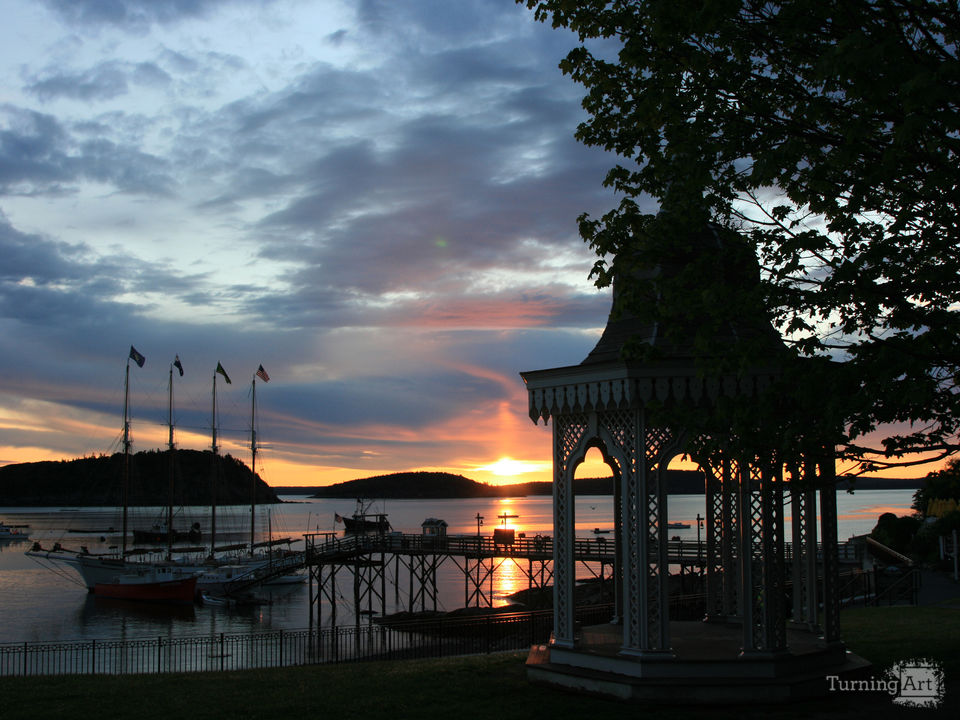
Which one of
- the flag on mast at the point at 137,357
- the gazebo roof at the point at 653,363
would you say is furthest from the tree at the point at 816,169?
the flag on mast at the point at 137,357

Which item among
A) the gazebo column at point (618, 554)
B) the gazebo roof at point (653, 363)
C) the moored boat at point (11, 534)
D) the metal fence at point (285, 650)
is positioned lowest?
the moored boat at point (11, 534)

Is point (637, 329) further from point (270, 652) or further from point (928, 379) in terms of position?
point (270, 652)

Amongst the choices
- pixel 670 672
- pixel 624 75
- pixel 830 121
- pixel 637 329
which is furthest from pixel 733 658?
pixel 624 75

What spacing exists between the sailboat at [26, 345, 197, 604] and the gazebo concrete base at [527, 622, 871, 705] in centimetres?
5599

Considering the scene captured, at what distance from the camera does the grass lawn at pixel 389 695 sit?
34.7 feet

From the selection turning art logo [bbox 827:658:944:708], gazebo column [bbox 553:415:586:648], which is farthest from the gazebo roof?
turning art logo [bbox 827:658:944:708]

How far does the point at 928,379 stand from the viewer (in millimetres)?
8195

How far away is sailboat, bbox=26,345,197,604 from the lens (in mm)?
66188

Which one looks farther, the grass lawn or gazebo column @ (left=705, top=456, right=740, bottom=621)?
gazebo column @ (left=705, top=456, right=740, bottom=621)

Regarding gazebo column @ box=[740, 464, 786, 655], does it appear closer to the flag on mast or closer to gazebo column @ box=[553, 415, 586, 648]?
gazebo column @ box=[553, 415, 586, 648]

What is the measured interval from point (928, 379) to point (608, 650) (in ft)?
19.0

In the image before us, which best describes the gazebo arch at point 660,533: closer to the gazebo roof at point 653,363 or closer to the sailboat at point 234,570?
the gazebo roof at point 653,363

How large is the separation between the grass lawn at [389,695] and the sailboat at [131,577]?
168 ft

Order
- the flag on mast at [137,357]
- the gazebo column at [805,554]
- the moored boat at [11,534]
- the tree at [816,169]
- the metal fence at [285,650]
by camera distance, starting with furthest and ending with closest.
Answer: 1. the moored boat at [11,534]
2. the flag on mast at [137,357]
3. the metal fence at [285,650]
4. the gazebo column at [805,554]
5. the tree at [816,169]
